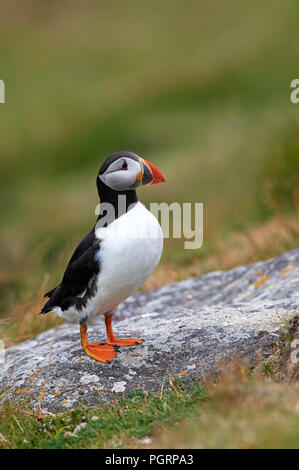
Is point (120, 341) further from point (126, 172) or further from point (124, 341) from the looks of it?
point (126, 172)

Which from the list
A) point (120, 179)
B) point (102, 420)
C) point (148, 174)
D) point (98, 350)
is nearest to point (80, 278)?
point (98, 350)

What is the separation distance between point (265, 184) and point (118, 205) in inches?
344

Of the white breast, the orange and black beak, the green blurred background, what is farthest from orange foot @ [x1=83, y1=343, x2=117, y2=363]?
the orange and black beak

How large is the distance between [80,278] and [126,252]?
1.89ft

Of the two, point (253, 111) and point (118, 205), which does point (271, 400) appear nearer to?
point (118, 205)

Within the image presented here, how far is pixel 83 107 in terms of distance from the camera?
3056cm

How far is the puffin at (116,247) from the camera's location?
5371 mm

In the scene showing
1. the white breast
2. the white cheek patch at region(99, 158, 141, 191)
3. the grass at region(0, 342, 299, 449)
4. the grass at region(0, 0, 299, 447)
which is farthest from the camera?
the white cheek patch at region(99, 158, 141, 191)

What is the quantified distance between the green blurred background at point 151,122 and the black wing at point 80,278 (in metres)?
1.11

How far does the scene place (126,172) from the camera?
5.46 metres

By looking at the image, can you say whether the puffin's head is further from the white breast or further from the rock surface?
the rock surface

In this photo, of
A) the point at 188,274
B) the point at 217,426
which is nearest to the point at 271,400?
the point at 217,426

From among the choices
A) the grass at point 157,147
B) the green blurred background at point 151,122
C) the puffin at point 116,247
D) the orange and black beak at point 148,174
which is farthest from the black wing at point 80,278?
the green blurred background at point 151,122

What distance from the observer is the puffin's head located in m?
5.47
